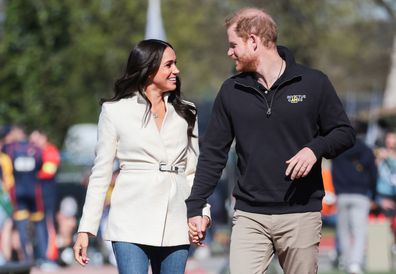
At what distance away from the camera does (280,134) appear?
635cm

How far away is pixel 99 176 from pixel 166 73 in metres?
0.73

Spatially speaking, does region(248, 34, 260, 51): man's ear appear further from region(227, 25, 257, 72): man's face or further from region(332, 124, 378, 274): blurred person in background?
region(332, 124, 378, 274): blurred person in background

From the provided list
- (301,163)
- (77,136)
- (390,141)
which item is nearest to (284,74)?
(301,163)

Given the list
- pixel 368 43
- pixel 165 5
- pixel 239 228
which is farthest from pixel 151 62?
pixel 368 43

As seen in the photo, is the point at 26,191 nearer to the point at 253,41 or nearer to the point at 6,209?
the point at 6,209

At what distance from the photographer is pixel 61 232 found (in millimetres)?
17906

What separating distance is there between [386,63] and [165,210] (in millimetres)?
48848

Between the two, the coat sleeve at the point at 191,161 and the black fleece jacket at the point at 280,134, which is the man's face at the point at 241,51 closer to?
the black fleece jacket at the point at 280,134

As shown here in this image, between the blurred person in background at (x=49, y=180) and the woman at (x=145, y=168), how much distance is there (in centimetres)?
1026

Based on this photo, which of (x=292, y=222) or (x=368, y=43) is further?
(x=368, y=43)

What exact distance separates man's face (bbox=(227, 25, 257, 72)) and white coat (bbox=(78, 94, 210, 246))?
544 millimetres

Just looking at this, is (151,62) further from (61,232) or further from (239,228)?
(61,232)

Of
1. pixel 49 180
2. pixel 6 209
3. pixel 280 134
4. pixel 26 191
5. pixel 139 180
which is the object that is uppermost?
pixel 280 134

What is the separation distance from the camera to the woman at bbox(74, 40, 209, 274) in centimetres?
652
